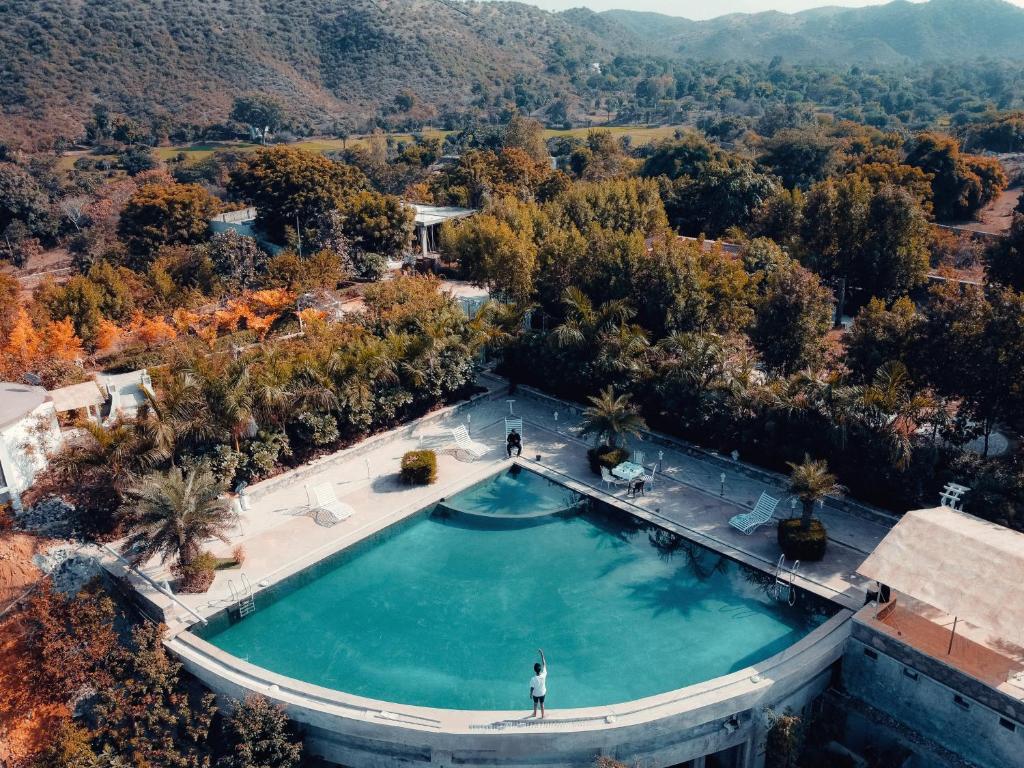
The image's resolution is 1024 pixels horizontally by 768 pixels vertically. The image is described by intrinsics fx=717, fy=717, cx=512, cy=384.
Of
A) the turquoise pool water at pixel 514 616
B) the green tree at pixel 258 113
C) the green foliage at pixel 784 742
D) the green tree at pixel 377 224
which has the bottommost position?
the green foliage at pixel 784 742

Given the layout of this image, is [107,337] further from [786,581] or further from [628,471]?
[786,581]

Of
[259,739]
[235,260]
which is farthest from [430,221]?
[259,739]

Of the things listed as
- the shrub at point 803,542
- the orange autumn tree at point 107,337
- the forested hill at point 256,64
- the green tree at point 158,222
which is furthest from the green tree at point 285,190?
the forested hill at point 256,64

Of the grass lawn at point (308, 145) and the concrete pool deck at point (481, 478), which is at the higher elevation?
the grass lawn at point (308, 145)

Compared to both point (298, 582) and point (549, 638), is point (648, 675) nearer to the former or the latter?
point (549, 638)

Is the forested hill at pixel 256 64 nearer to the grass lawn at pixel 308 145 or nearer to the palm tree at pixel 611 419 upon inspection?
the grass lawn at pixel 308 145

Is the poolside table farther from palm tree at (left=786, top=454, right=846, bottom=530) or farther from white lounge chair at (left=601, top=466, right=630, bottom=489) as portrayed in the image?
palm tree at (left=786, top=454, right=846, bottom=530)

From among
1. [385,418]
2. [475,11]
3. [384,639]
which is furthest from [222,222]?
[475,11]
